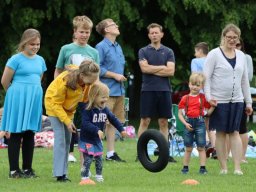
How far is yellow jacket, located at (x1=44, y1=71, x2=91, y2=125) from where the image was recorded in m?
10.6

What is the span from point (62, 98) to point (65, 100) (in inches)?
4.3

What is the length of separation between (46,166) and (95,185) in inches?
103

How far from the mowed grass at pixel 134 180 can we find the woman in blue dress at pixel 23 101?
1.09 feet

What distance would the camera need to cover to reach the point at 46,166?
12859 mm

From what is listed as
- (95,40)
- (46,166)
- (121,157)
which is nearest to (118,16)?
(95,40)

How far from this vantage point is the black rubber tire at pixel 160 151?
1063 centimetres

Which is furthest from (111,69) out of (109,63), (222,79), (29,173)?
(29,173)

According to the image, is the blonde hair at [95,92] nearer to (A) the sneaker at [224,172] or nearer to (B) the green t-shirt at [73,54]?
(B) the green t-shirt at [73,54]

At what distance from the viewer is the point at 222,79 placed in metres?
12.0

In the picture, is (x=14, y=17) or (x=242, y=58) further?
(x=14, y=17)

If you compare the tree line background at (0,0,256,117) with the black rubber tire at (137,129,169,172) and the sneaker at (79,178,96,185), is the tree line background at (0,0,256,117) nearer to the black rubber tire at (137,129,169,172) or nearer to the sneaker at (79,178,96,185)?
the black rubber tire at (137,129,169,172)

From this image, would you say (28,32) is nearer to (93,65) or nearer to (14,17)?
(93,65)

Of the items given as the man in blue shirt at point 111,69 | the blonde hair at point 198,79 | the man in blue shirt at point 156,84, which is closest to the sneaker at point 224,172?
the blonde hair at point 198,79

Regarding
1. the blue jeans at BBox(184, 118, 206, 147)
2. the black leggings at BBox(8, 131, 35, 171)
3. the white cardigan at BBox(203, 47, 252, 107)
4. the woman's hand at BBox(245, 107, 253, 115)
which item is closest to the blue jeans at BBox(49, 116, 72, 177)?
the black leggings at BBox(8, 131, 35, 171)
